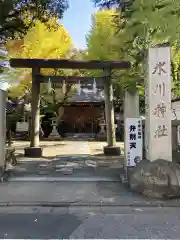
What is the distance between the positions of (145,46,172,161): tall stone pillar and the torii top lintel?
633 centimetres

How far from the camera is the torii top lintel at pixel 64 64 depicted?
14.4m

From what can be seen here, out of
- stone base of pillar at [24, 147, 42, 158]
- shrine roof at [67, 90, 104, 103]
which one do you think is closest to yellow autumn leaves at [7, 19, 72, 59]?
shrine roof at [67, 90, 104, 103]

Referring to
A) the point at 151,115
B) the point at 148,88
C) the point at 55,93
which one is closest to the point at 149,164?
the point at 151,115

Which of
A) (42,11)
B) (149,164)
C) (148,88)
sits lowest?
(149,164)

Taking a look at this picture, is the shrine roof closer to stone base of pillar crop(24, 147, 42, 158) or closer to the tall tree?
the tall tree

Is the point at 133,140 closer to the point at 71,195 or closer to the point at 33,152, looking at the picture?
the point at 71,195

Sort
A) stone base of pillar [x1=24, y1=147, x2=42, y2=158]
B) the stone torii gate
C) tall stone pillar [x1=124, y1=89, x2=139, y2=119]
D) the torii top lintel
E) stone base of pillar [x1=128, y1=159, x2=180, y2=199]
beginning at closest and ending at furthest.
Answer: stone base of pillar [x1=128, y1=159, x2=180, y2=199], tall stone pillar [x1=124, y1=89, x2=139, y2=119], the torii top lintel, the stone torii gate, stone base of pillar [x1=24, y1=147, x2=42, y2=158]

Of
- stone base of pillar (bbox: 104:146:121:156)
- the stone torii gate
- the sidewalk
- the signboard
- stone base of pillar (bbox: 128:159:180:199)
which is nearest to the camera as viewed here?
the sidewalk

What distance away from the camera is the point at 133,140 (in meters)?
10.0

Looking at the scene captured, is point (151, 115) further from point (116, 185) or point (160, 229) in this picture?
point (160, 229)

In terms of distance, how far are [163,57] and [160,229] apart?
4575 millimetres

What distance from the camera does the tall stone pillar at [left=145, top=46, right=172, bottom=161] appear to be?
861 cm

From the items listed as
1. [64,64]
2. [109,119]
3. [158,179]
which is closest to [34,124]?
[64,64]

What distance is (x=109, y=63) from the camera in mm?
15109
